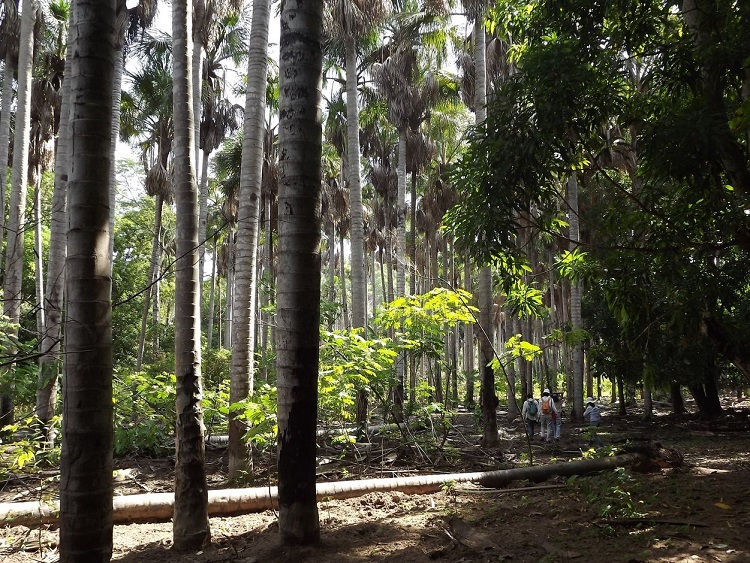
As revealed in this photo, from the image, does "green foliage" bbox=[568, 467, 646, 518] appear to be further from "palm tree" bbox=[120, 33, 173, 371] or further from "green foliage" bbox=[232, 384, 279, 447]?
"palm tree" bbox=[120, 33, 173, 371]

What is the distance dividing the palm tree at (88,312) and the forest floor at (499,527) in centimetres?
176

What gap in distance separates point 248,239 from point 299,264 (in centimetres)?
496

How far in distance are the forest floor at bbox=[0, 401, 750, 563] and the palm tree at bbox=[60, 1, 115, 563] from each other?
5.79 ft

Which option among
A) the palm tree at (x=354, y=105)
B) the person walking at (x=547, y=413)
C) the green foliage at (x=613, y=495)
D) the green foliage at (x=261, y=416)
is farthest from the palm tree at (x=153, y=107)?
the green foliage at (x=613, y=495)

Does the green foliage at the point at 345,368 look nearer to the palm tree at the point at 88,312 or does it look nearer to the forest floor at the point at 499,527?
the forest floor at the point at 499,527

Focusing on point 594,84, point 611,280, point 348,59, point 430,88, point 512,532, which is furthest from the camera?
point 430,88

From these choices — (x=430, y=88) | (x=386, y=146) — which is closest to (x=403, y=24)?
(x=430, y=88)

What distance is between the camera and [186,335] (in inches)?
213

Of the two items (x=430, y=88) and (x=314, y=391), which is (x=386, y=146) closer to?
(x=430, y=88)

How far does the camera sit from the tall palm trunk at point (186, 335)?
17.0ft

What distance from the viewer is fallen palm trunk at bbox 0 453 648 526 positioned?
6.14m

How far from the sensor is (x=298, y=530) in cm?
442

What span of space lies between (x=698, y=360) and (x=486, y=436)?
1007 cm

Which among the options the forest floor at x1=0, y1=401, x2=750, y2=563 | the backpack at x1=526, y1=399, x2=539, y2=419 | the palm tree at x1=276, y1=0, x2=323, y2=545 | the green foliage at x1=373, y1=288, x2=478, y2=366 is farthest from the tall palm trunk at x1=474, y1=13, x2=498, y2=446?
the palm tree at x1=276, y1=0, x2=323, y2=545
